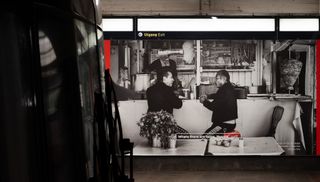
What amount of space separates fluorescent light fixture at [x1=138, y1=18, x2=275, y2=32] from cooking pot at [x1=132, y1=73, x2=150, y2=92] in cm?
87

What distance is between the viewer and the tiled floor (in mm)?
9031

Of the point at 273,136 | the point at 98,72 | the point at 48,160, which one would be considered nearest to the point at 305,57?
the point at 273,136

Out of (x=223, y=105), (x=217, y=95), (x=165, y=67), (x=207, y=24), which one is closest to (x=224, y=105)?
(x=223, y=105)

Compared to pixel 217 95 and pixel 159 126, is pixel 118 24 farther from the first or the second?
pixel 217 95

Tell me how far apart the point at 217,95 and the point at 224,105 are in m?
0.23

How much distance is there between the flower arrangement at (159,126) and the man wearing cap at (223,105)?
0.71 metres

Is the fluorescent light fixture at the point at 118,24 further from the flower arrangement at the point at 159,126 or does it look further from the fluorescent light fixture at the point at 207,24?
the flower arrangement at the point at 159,126

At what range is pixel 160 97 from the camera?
10000 millimetres

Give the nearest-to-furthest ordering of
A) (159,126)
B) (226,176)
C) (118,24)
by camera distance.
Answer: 1. (226,176)
2. (118,24)
3. (159,126)

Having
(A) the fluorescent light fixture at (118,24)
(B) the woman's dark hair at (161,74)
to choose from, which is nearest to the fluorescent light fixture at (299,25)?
(B) the woman's dark hair at (161,74)

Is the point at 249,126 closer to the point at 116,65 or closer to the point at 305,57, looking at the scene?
the point at 305,57

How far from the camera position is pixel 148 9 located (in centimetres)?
969

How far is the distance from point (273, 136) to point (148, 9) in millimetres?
3370

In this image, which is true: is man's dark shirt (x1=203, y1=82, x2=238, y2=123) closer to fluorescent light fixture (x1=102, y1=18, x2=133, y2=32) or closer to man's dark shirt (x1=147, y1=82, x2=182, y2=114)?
man's dark shirt (x1=147, y1=82, x2=182, y2=114)
